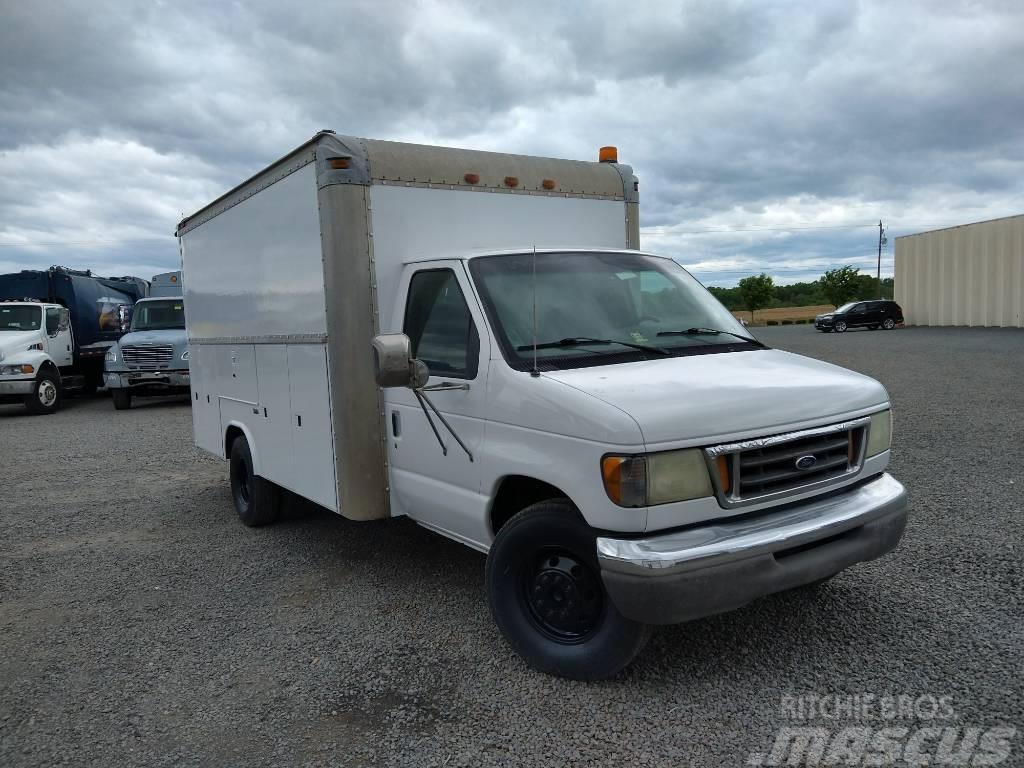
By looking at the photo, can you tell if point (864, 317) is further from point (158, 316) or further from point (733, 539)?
point (733, 539)

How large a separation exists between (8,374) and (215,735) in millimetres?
15190

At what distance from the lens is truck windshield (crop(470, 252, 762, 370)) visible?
389 cm

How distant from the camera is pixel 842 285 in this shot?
7075 centimetres

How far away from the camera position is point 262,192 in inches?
220

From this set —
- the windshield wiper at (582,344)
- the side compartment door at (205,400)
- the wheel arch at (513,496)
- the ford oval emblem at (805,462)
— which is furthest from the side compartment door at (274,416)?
the ford oval emblem at (805,462)

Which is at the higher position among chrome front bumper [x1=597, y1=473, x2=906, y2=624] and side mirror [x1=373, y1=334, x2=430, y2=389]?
side mirror [x1=373, y1=334, x2=430, y2=389]

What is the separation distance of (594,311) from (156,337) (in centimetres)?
1417

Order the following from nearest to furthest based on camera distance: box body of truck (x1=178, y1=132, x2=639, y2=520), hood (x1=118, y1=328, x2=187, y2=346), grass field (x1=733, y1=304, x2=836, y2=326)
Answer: box body of truck (x1=178, y1=132, x2=639, y2=520), hood (x1=118, y1=328, x2=187, y2=346), grass field (x1=733, y1=304, x2=836, y2=326)

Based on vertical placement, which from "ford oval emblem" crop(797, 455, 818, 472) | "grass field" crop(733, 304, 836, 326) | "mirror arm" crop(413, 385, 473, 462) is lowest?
"grass field" crop(733, 304, 836, 326)

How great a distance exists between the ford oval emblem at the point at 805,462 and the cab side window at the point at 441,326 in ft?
5.20

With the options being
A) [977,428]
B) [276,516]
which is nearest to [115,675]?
[276,516]

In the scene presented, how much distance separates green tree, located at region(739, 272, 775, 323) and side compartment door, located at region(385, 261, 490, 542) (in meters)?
84.8

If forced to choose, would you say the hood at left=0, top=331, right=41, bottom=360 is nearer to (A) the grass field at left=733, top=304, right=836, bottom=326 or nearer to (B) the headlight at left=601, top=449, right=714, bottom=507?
(B) the headlight at left=601, top=449, right=714, bottom=507

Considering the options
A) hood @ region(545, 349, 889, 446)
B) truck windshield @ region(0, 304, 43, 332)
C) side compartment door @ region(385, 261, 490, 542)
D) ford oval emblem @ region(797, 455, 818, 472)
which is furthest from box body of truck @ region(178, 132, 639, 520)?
truck windshield @ region(0, 304, 43, 332)
